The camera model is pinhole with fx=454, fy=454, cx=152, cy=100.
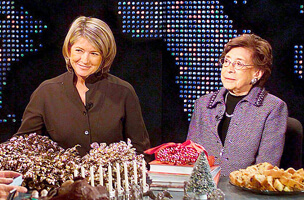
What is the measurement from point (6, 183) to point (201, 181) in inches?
34.3

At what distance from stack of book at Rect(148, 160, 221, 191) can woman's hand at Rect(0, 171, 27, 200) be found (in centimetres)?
63

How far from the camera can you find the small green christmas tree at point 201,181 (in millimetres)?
1956

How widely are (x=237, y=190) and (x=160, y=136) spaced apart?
7.71 ft

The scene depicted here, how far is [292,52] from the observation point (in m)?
4.32

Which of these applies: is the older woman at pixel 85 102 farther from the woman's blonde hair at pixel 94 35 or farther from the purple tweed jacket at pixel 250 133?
the purple tweed jacket at pixel 250 133

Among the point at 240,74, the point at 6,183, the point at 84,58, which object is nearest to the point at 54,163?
the point at 6,183

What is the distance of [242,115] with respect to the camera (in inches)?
135

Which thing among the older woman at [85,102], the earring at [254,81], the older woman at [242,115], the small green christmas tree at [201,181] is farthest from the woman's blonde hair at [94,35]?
the small green christmas tree at [201,181]

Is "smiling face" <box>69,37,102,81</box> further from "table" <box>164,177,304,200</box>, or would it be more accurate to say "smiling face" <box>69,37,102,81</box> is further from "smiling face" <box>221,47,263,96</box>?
"table" <box>164,177,304,200</box>

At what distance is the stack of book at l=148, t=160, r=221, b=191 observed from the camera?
7.30 feet

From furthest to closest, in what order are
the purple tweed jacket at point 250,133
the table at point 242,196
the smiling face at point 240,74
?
the smiling face at point 240,74
the purple tweed jacket at point 250,133
the table at point 242,196


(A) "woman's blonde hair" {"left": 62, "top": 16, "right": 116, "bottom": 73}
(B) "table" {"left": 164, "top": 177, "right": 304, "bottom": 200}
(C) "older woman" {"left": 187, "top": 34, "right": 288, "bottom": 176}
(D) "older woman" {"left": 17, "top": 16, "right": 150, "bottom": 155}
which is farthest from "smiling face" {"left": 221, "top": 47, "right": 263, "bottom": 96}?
(B) "table" {"left": 164, "top": 177, "right": 304, "bottom": 200}

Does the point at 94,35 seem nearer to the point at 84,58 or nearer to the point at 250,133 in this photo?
the point at 84,58

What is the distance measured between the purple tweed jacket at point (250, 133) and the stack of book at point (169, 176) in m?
1.17
